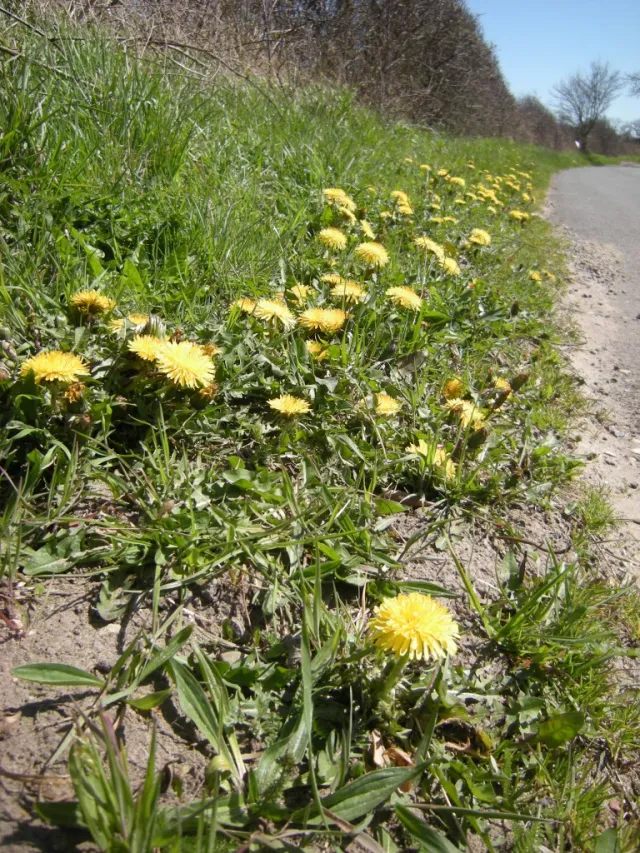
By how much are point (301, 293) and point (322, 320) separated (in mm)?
303

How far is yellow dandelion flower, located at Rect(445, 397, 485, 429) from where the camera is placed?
2018mm

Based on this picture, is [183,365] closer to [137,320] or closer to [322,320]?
[137,320]

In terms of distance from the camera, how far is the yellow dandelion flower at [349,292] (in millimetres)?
2326

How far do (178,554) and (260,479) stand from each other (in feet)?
1.15

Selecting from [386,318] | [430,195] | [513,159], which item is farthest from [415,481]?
[513,159]

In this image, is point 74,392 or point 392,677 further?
point 74,392

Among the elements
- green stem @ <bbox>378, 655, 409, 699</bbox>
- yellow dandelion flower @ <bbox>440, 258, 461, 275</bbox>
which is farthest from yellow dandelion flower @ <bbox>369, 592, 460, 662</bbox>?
yellow dandelion flower @ <bbox>440, 258, 461, 275</bbox>

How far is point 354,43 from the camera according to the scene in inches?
353

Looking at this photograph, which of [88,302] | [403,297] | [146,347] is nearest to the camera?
[146,347]

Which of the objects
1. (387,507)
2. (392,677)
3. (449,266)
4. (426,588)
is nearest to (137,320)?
(387,507)

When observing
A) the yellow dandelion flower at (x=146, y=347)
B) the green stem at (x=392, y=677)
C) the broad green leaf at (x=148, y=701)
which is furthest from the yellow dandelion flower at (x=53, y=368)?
the green stem at (x=392, y=677)

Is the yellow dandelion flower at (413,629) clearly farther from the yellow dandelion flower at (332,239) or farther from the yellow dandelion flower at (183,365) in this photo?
the yellow dandelion flower at (332,239)

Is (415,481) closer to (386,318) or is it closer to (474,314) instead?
(386,318)

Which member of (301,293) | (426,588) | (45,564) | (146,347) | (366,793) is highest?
(301,293)
